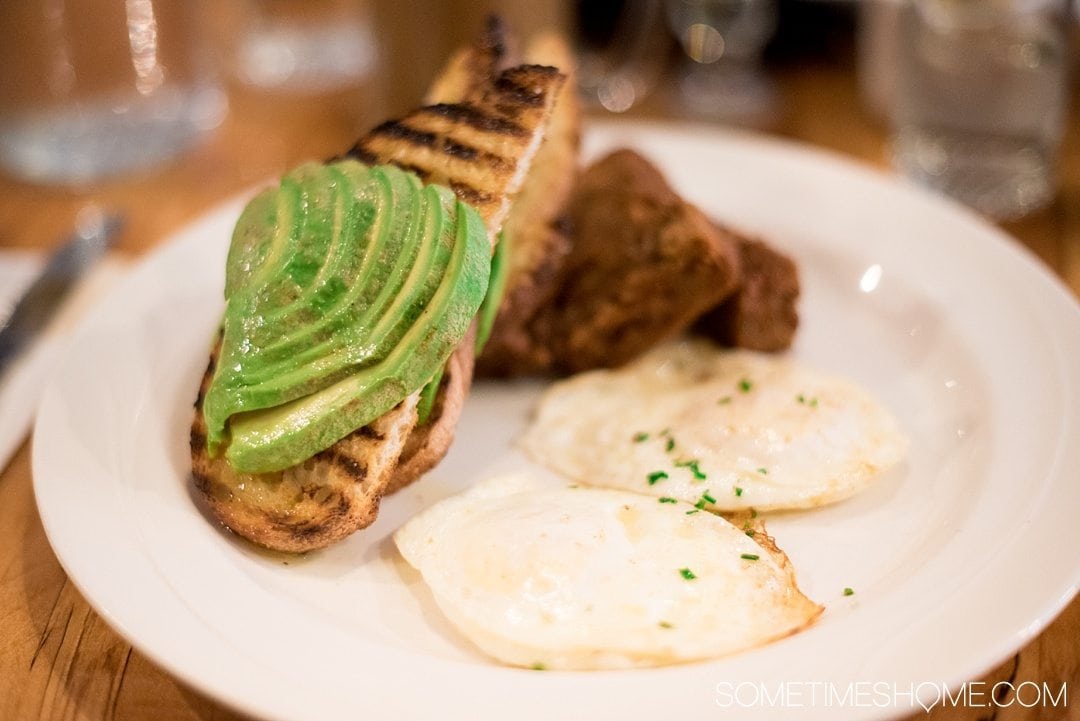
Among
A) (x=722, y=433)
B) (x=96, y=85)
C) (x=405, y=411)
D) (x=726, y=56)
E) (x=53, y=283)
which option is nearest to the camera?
(x=405, y=411)

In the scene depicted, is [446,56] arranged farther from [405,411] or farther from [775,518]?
[775,518]

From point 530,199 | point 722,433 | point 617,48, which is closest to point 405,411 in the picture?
point 722,433

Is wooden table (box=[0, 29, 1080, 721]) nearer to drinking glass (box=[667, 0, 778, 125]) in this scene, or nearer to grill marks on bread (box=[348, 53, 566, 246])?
drinking glass (box=[667, 0, 778, 125])

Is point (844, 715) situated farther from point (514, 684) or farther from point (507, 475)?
point (507, 475)

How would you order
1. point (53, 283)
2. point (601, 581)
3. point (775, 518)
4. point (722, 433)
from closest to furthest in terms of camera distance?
point (601, 581) < point (775, 518) < point (722, 433) < point (53, 283)

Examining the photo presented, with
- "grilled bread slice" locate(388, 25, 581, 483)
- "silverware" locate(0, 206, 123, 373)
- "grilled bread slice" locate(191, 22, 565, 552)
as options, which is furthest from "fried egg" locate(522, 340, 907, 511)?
"silverware" locate(0, 206, 123, 373)

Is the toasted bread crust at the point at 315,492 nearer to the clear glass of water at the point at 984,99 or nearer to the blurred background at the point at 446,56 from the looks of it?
the blurred background at the point at 446,56

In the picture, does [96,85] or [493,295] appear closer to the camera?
[493,295]
